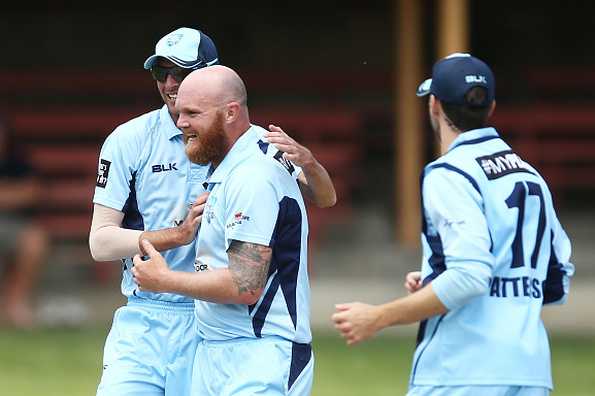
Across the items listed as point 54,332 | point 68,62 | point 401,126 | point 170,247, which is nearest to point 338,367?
point 54,332

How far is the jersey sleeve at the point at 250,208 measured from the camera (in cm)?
516

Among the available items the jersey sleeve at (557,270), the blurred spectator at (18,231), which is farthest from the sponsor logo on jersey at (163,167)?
the blurred spectator at (18,231)

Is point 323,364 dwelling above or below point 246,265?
below

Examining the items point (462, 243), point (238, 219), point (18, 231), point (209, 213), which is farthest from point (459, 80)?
point (18, 231)

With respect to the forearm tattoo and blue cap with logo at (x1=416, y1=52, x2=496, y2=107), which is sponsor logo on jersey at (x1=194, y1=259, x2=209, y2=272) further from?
blue cap with logo at (x1=416, y1=52, x2=496, y2=107)

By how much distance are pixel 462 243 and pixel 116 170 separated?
5.82ft

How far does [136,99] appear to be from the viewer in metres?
17.9

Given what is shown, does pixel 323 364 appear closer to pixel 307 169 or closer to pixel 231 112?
pixel 307 169

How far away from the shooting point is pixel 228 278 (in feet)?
16.8

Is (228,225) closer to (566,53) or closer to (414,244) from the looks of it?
(414,244)

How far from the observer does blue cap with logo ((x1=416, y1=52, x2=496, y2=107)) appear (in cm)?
506

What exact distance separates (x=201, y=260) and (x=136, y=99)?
12.6 m

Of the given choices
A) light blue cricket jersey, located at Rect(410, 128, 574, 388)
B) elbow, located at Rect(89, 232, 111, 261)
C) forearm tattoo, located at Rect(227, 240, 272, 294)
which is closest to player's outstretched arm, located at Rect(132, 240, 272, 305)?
forearm tattoo, located at Rect(227, 240, 272, 294)

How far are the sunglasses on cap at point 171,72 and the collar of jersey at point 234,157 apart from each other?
1.83 feet
